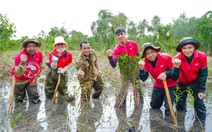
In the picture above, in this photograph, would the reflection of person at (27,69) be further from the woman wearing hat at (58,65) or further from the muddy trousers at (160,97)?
the muddy trousers at (160,97)

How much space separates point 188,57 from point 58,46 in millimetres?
3016

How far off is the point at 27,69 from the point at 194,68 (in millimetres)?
3738

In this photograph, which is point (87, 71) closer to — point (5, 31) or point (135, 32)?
point (5, 31)

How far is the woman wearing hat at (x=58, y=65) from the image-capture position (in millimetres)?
5012

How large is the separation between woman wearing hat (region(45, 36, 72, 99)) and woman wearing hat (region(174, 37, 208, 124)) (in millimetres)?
2696

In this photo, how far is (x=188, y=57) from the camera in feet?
12.7

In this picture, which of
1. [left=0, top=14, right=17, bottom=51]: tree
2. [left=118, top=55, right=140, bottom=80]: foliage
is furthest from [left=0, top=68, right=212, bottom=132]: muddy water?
[left=0, top=14, right=17, bottom=51]: tree

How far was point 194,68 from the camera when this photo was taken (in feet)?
12.7

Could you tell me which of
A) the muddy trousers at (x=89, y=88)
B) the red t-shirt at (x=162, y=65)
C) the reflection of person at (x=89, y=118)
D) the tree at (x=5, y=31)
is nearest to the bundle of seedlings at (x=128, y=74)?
the red t-shirt at (x=162, y=65)

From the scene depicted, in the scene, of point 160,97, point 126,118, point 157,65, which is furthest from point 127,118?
point 157,65

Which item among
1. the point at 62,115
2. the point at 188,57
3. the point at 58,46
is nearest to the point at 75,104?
the point at 62,115

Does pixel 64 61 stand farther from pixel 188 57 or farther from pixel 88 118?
pixel 188 57

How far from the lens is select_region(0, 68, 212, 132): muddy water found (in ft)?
12.2

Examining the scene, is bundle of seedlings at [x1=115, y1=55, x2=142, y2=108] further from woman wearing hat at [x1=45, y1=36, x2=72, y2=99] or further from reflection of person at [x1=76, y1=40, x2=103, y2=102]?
woman wearing hat at [x1=45, y1=36, x2=72, y2=99]
